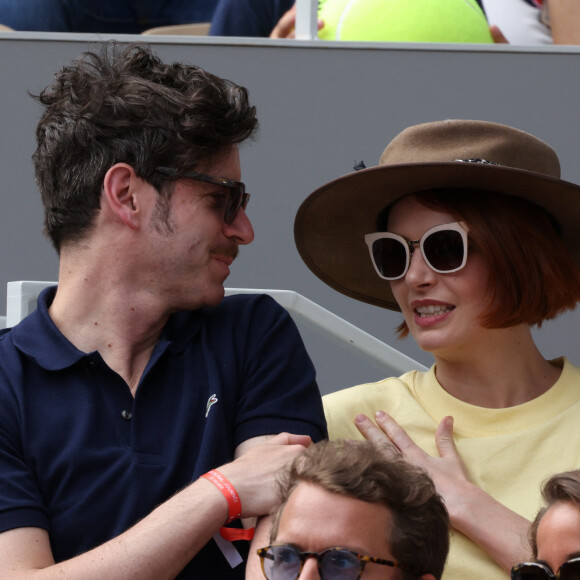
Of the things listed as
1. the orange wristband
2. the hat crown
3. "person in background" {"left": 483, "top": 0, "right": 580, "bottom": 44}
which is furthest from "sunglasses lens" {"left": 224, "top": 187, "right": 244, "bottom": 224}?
"person in background" {"left": 483, "top": 0, "right": 580, "bottom": 44}

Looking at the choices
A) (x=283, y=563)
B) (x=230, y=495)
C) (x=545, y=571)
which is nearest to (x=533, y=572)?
(x=545, y=571)

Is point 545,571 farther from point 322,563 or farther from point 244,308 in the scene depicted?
point 244,308

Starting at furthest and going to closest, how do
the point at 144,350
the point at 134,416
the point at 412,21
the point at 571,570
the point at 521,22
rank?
the point at 521,22 → the point at 412,21 → the point at 144,350 → the point at 134,416 → the point at 571,570

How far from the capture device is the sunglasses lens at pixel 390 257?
9.55ft

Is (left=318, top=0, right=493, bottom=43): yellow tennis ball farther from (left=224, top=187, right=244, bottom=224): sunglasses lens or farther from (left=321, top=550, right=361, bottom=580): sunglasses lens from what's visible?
(left=321, top=550, right=361, bottom=580): sunglasses lens

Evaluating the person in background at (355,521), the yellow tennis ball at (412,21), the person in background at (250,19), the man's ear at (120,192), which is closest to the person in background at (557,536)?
the person in background at (355,521)

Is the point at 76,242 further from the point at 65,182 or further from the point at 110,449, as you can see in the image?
the point at 110,449

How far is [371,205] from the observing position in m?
3.12

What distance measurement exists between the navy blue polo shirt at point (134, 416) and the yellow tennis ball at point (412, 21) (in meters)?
1.94

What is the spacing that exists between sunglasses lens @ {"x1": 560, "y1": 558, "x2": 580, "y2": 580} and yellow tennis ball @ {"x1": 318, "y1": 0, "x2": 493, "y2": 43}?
284cm

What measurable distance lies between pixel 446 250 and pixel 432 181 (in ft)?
0.65

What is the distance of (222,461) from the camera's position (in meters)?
2.53

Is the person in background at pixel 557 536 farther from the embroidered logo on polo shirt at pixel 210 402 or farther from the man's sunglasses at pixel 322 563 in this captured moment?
the embroidered logo on polo shirt at pixel 210 402

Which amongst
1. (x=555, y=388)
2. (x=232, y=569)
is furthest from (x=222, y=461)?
(x=555, y=388)
